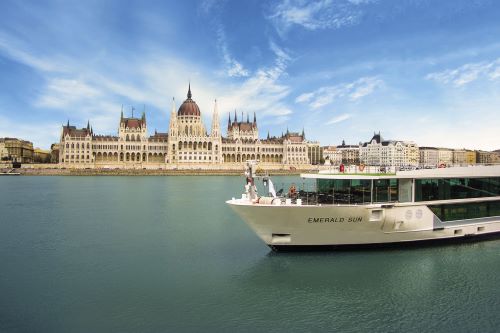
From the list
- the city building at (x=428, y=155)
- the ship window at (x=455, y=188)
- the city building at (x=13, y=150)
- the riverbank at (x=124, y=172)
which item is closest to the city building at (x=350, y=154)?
the city building at (x=428, y=155)

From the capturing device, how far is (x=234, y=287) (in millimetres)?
13078

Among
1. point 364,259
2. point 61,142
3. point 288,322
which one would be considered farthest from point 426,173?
point 61,142

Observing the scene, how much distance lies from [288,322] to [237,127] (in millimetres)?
144275

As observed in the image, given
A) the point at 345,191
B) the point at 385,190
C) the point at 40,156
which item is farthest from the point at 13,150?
the point at 385,190

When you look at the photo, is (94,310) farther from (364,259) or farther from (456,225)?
(456,225)

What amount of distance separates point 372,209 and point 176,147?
121m

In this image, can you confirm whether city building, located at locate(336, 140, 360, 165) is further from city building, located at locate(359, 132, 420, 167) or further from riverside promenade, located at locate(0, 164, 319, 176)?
riverside promenade, located at locate(0, 164, 319, 176)

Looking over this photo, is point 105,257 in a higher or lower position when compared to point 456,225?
lower

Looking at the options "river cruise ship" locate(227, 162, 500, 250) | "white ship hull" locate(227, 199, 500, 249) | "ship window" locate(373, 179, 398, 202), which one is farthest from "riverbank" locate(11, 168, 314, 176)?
"ship window" locate(373, 179, 398, 202)

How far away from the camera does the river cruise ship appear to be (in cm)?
1505

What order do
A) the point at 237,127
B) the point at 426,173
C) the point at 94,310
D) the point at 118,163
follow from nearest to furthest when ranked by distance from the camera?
the point at 94,310
the point at 426,173
the point at 118,163
the point at 237,127

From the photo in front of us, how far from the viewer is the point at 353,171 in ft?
55.1

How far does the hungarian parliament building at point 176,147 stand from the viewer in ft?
426

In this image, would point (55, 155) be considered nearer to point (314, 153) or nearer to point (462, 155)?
point (314, 153)
